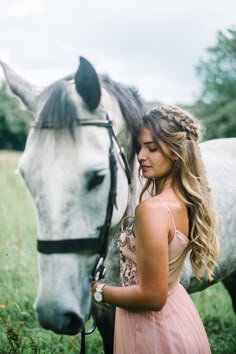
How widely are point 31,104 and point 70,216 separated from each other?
648mm

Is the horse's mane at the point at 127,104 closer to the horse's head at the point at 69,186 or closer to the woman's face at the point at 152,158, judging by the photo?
the woman's face at the point at 152,158

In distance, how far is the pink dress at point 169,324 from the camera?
198cm

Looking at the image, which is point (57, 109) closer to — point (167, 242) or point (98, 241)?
point (98, 241)

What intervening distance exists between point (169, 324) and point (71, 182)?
853 millimetres

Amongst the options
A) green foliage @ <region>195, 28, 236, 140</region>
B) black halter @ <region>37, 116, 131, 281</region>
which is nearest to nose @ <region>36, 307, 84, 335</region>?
black halter @ <region>37, 116, 131, 281</region>

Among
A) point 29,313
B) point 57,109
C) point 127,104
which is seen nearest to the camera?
point 57,109

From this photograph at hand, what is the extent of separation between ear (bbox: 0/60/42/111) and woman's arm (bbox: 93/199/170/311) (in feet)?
2.44

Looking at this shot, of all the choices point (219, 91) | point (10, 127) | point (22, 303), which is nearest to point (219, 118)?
point (219, 91)

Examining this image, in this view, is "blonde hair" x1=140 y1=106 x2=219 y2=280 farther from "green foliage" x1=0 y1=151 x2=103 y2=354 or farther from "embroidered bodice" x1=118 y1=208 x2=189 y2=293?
"green foliage" x1=0 y1=151 x2=103 y2=354

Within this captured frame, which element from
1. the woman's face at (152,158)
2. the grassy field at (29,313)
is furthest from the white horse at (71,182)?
the grassy field at (29,313)

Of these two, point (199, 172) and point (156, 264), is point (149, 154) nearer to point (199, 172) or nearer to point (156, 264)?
point (199, 172)

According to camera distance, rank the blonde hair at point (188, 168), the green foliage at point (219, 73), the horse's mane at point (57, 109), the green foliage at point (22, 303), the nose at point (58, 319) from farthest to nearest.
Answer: the green foliage at point (219, 73)
the green foliage at point (22, 303)
the blonde hair at point (188, 168)
the horse's mane at point (57, 109)
the nose at point (58, 319)

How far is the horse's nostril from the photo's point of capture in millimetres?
1690

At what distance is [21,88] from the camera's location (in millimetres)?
2072
